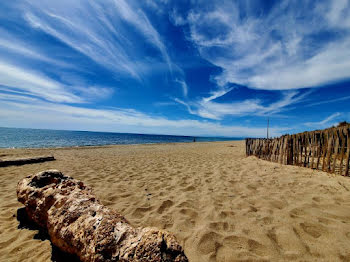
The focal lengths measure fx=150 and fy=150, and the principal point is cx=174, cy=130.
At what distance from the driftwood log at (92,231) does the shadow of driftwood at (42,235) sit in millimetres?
189

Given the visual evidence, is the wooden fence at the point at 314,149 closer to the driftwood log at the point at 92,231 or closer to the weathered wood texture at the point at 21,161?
the driftwood log at the point at 92,231

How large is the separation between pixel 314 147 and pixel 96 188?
24.0 feet

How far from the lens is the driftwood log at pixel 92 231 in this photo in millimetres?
1296

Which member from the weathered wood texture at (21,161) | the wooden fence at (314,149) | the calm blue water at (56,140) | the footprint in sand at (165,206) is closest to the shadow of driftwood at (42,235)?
the footprint in sand at (165,206)

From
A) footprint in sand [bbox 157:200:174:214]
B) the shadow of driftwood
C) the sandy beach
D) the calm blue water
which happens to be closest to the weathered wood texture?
the sandy beach

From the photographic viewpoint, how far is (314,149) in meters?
5.35

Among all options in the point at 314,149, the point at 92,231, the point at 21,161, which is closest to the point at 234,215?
the point at 92,231

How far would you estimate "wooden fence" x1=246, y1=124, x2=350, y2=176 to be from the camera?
15.0 feet

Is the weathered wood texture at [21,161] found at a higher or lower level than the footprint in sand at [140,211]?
lower

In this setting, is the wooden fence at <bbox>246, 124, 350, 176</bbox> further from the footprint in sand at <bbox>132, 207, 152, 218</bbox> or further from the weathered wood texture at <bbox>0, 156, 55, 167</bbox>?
the weathered wood texture at <bbox>0, 156, 55, 167</bbox>

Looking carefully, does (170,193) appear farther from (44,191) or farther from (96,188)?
(44,191)

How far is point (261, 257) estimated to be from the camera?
1858 millimetres

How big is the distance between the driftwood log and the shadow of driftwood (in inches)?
7.4

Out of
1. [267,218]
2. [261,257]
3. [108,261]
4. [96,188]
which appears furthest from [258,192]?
[96,188]
